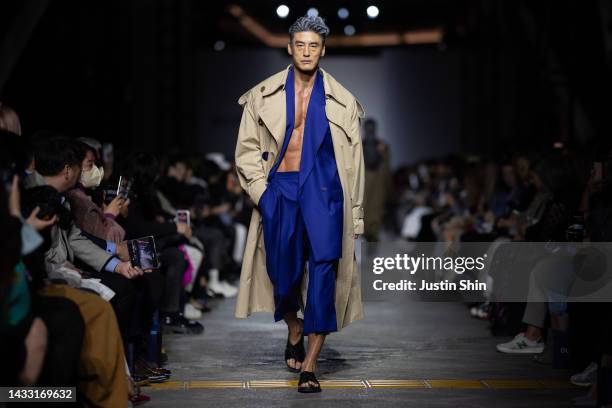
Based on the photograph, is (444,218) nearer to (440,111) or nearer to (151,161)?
(151,161)

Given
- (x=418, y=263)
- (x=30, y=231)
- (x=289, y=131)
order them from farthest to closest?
(x=418, y=263) < (x=289, y=131) < (x=30, y=231)

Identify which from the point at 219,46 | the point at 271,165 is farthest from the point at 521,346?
the point at 219,46

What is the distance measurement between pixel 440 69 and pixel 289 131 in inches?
755

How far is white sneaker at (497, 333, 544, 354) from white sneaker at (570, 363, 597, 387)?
2.72 feet

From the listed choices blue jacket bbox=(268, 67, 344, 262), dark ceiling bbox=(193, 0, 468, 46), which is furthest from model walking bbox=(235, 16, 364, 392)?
dark ceiling bbox=(193, 0, 468, 46)

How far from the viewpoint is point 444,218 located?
10875 millimetres

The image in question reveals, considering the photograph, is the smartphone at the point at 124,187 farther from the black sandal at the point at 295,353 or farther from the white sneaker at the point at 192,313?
the white sneaker at the point at 192,313

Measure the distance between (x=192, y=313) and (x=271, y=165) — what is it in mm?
2578

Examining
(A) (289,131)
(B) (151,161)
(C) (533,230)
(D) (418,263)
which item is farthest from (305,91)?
(D) (418,263)

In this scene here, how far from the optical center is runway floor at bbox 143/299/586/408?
17.4ft

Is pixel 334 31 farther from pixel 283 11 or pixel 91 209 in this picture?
pixel 91 209

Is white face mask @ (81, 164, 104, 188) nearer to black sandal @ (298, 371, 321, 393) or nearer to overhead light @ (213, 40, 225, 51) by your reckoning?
black sandal @ (298, 371, 321, 393)

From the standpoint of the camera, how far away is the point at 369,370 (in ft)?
20.0

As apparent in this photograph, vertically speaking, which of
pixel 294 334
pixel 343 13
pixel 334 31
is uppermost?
pixel 334 31
